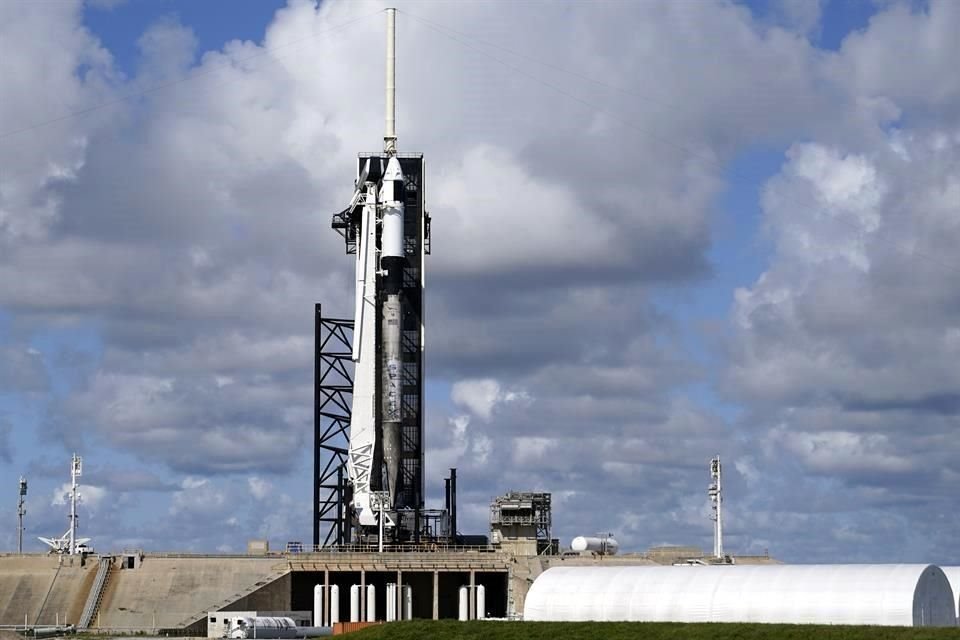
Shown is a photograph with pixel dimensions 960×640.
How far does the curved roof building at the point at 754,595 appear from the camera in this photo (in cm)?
7462

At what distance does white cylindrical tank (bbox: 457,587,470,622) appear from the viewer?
346 feet

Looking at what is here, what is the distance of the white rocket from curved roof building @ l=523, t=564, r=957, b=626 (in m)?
29.3

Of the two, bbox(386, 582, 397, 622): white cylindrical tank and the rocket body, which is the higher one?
the rocket body

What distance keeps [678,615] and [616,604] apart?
4106 millimetres

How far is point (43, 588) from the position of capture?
106m

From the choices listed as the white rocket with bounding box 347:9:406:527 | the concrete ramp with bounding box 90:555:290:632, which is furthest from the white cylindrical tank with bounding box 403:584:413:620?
the white rocket with bounding box 347:9:406:527

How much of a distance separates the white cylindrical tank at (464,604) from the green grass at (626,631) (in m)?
20.5

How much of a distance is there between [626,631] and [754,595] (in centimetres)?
673

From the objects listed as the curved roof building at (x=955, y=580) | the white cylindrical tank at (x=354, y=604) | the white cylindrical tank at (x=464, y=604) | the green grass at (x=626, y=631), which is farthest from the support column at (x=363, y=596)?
the curved roof building at (x=955, y=580)

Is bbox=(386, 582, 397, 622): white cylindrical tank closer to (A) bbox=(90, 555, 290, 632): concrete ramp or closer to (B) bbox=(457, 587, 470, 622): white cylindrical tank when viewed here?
(B) bbox=(457, 587, 470, 622): white cylindrical tank

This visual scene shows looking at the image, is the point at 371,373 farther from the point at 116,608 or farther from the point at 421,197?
the point at 116,608

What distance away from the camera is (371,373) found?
4596 inches

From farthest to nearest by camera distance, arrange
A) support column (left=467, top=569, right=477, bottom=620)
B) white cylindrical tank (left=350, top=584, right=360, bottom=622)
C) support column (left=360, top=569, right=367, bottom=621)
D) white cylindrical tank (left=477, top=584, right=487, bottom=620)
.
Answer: support column (left=360, top=569, right=367, bottom=621) → white cylindrical tank (left=350, top=584, right=360, bottom=622) → support column (left=467, top=569, right=477, bottom=620) → white cylindrical tank (left=477, top=584, right=487, bottom=620)

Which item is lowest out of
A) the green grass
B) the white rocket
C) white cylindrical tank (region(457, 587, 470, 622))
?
the green grass
